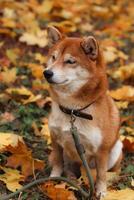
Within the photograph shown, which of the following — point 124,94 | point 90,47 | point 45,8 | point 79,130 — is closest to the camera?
point 90,47

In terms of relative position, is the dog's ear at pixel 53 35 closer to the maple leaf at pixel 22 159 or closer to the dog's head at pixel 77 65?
the dog's head at pixel 77 65

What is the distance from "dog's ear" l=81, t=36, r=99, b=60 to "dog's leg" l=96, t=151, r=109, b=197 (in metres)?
0.83

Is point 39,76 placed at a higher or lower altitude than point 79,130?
higher

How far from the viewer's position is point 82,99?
14.0ft

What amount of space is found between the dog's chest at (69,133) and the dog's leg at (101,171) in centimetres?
9

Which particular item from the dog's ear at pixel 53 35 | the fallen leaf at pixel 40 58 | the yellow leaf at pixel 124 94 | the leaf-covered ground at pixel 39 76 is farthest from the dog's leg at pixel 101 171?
the fallen leaf at pixel 40 58

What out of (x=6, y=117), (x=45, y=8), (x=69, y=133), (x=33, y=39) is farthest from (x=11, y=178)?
(x=45, y=8)

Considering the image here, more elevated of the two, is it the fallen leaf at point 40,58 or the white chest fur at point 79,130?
the fallen leaf at point 40,58

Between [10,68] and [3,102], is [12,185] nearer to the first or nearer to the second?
[3,102]

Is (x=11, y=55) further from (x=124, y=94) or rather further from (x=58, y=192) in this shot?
(x=58, y=192)

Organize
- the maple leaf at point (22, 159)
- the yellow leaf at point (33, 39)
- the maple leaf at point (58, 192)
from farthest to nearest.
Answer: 1. the yellow leaf at point (33, 39)
2. the maple leaf at point (22, 159)
3. the maple leaf at point (58, 192)

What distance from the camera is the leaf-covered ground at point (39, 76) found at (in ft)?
15.0

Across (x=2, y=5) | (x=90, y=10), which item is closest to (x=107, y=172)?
(x=2, y=5)

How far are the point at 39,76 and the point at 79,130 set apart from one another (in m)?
2.24
